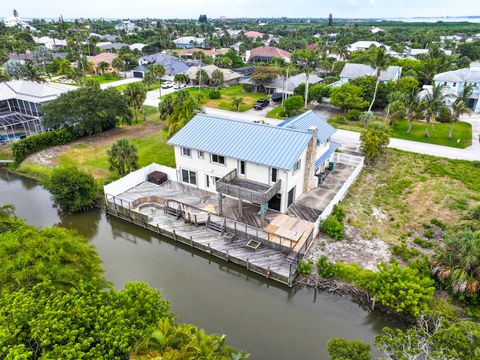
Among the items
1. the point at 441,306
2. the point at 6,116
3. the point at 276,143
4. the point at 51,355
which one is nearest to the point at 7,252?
the point at 51,355

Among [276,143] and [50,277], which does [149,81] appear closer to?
[276,143]

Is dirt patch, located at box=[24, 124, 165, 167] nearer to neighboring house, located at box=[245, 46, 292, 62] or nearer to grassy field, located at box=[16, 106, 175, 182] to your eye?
grassy field, located at box=[16, 106, 175, 182]

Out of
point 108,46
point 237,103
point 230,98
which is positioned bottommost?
point 230,98

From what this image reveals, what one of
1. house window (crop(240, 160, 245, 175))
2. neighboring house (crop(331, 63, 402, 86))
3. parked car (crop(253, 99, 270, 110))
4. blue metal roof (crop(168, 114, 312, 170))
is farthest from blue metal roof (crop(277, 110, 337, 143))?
neighboring house (crop(331, 63, 402, 86))

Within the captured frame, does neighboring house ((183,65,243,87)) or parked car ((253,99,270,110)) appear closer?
parked car ((253,99,270,110))

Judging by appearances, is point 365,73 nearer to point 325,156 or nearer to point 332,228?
point 325,156

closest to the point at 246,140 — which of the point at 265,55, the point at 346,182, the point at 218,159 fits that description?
the point at 218,159
